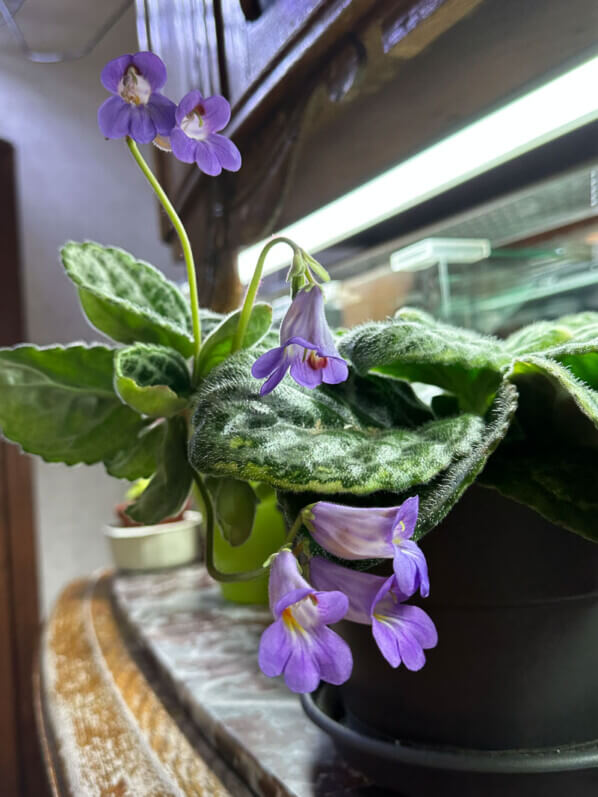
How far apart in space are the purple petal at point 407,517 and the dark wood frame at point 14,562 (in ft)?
5.44

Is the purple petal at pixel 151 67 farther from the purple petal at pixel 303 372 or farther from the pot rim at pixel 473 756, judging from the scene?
the pot rim at pixel 473 756

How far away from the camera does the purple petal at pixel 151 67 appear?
28cm

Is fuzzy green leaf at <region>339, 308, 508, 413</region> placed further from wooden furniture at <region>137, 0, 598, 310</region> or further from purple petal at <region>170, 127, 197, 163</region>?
A: wooden furniture at <region>137, 0, 598, 310</region>

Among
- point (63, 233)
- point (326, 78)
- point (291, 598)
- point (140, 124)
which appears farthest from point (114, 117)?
point (63, 233)

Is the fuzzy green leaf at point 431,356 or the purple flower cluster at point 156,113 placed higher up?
the purple flower cluster at point 156,113

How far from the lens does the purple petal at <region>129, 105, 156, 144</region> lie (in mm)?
286

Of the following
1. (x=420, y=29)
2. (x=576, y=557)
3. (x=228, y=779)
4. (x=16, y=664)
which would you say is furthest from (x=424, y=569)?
(x=16, y=664)

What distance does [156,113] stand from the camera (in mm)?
288

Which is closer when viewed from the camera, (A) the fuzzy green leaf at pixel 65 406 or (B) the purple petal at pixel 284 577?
(B) the purple petal at pixel 284 577

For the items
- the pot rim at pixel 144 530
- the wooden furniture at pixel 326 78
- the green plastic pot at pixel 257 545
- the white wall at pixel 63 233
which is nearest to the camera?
the wooden furniture at pixel 326 78

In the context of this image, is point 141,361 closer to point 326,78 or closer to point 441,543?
point 441,543

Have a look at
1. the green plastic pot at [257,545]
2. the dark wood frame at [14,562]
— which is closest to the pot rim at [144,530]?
the green plastic pot at [257,545]

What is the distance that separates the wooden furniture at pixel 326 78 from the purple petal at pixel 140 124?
198mm

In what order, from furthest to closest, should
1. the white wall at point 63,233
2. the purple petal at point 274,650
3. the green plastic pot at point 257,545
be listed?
the white wall at point 63,233 < the green plastic pot at point 257,545 < the purple petal at point 274,650
